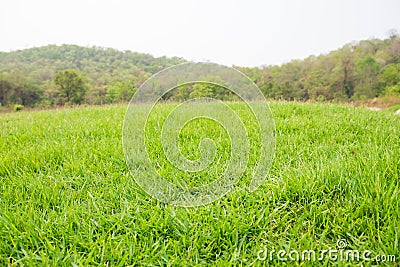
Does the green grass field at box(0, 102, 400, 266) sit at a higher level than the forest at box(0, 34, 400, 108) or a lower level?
lower

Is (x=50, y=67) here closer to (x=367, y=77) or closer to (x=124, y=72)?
(x=124, y=72)

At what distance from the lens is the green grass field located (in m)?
1.09

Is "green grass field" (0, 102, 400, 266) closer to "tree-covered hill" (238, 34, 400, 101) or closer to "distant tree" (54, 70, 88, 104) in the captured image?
"tree-covered hill" (238, 34, 400, 101)

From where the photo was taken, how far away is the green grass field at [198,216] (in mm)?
1094

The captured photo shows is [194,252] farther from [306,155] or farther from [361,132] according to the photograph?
[361,132]

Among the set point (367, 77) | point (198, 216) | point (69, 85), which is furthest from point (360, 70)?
point (198, 216)

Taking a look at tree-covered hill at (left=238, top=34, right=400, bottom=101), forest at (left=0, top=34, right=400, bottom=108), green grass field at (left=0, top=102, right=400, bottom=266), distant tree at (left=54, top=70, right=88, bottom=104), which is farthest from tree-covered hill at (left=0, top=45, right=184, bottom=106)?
green grass field at (left=0, top=102, right=400, bottom=266)

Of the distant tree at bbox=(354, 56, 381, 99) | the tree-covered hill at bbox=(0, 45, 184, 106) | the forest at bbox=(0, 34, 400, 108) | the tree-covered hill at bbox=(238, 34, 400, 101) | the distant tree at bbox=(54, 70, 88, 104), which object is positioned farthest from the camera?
the distant tree at bbox=(54, 70, 88, 104)

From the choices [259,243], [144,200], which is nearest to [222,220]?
[259,243]

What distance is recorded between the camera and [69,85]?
31.4 m

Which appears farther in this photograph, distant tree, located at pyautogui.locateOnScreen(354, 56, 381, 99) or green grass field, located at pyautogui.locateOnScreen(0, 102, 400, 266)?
distant tree, located at pyautogui.locateOnScreen(354, 56, 381, 99)

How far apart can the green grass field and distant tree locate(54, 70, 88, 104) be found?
3264 centimetres

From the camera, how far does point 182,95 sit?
1926 millimetres

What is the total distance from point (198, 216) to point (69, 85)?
34.8 m
